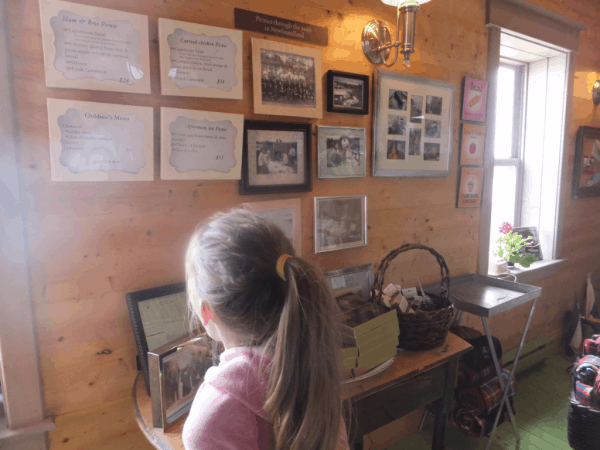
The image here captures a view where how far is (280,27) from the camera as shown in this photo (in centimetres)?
134

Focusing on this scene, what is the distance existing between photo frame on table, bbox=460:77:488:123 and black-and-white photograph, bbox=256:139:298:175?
1044 mm

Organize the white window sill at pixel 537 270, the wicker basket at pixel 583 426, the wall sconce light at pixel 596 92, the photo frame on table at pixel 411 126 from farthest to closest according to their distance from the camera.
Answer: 1. the wall sconce light at pixel 596 92
2. the white window sill at pixel 537 270
3. the wicker basket at pixel 583 426
4. the photo frame on table at pixel 411 126

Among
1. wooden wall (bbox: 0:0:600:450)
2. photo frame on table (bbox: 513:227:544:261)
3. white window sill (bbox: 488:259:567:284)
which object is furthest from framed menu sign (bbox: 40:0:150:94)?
photo frame on table (bbox: 513:227:544:261)

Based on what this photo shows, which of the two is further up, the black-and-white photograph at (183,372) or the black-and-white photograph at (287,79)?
the black-and-white photograph at (287,79)

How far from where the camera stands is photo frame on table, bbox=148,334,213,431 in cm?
90

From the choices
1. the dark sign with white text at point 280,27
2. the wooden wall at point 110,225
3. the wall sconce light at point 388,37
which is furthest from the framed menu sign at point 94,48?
the wall sconce light at point 388,37

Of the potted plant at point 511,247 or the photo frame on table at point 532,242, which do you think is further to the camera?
the photo frame on table at point 532,242

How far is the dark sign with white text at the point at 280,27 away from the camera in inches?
49.6

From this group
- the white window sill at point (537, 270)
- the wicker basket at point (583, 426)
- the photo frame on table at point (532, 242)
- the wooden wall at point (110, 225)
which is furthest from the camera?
the photo frame on table at point (532, 242)

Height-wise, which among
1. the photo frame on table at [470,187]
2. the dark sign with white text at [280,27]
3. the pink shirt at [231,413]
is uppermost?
the dark sign with white text at [280,27]

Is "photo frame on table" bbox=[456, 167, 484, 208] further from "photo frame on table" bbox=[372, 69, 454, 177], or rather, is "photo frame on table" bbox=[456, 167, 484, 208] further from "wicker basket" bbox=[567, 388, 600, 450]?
"wicker basket" bbox=[567, 388, 600, 450]

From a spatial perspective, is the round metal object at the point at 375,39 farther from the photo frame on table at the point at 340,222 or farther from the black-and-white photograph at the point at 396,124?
the photo frame on table at the point at 340,222

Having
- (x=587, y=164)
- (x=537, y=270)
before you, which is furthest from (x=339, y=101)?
(x=587, y=164)

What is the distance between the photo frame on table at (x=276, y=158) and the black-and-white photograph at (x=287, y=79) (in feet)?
0.28
